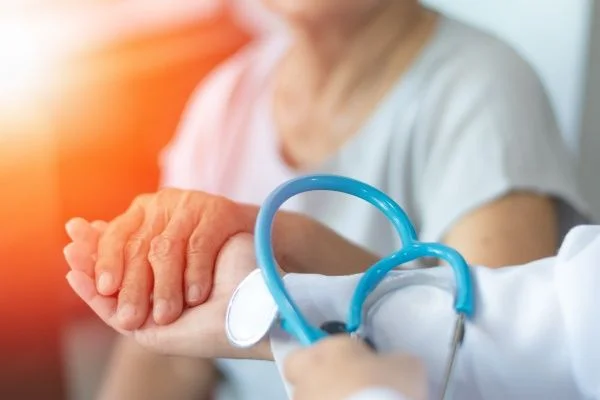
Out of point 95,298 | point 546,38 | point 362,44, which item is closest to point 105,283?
point 95,298

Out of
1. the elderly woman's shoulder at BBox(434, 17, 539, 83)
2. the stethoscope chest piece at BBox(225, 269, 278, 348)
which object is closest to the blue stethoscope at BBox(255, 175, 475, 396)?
the stethoscope chest piece at BBox(225, 269, 278, 348)

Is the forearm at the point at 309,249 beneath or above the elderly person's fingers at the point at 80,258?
beneath

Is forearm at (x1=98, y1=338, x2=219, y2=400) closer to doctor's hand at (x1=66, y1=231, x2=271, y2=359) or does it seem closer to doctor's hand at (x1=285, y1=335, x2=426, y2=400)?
doctor's hand at (x1=66, y1=231, x2=271, y2=359)

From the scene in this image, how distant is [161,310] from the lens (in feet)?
1.40

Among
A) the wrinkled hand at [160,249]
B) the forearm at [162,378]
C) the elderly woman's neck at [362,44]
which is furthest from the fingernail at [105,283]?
the elderly woman's neck at [362,44]

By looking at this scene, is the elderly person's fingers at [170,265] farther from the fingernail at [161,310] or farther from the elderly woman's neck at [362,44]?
the elderly woman's neck at [362,44]

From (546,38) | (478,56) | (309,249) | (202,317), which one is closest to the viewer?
(202,317)

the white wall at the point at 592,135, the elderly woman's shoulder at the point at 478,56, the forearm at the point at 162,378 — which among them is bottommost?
the forearm at the point at 162,378

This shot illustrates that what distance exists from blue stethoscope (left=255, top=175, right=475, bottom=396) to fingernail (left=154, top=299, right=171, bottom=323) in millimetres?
74

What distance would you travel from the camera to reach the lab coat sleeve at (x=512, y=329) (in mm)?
373

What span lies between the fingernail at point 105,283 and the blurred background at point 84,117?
1.25 feet

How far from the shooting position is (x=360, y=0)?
2.41 ft

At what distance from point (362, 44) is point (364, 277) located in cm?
43

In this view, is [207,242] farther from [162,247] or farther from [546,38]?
[546,38]
